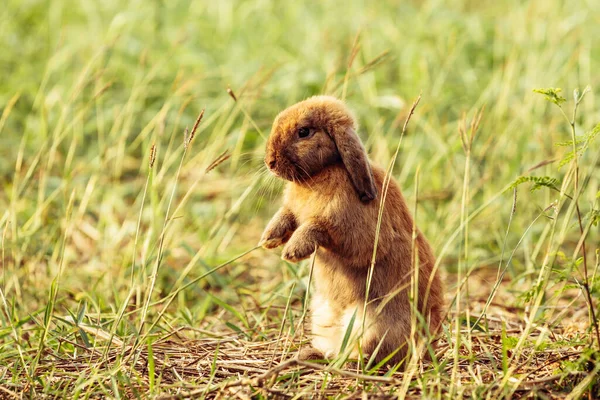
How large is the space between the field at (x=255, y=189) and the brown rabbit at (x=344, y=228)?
0.51 feet

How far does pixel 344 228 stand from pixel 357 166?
230 mm

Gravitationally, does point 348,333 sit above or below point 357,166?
below

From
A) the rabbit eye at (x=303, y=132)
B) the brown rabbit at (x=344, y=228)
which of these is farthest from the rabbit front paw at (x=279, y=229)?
the rabbit eye at (x=303, y=132)

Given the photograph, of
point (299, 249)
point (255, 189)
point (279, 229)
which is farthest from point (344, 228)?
point (255, 189)

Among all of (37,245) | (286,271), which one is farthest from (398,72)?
(37,245)

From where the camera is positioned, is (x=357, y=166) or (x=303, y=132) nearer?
(x=357, y=166)

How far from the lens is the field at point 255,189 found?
9.34 ft

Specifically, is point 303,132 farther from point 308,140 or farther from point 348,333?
point 348,333

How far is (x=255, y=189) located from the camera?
524 cm

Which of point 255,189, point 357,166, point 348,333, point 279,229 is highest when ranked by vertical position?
point 357,166

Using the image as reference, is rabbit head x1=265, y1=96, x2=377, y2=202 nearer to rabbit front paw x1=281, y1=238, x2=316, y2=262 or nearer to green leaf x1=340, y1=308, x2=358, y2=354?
rabbit front paw x1=281, y1=238, x2=316, y2=262

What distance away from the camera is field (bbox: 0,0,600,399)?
2.85 meters

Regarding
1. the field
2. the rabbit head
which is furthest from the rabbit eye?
the field

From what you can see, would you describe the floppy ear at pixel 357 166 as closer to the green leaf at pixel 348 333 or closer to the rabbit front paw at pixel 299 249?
the rabbit front paw at pixel 299 249
